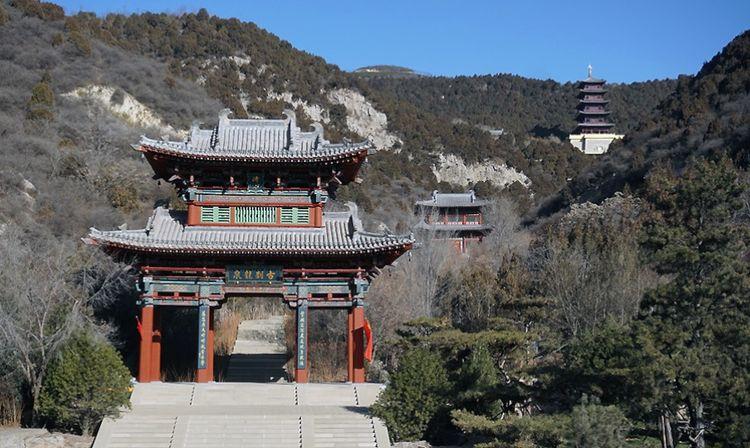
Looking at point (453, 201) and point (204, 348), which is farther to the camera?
point (453, 201)

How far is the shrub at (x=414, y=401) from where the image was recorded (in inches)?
771

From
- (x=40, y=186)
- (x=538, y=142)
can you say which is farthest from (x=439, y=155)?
(x=40, y=186)

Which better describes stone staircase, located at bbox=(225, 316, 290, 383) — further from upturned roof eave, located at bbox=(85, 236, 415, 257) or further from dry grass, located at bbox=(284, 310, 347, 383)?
upturned roof eave, located at bbox=(85, 236, 415, 257)

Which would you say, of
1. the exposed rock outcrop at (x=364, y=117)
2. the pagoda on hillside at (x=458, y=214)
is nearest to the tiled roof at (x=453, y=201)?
the pagoda on hillside at (x=458, y=214)

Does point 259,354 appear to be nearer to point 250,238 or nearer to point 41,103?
point 250,238

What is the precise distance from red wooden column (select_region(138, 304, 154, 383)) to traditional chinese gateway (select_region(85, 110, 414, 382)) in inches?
1.0

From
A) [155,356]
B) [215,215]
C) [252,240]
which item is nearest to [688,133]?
[252,240]

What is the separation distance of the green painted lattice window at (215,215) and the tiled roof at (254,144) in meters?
1.57

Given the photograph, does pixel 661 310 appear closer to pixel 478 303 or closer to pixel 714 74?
pixel 478 303

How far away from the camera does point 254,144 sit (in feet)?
80.3

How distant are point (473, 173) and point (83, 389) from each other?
2744 inches

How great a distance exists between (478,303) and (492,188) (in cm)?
4758

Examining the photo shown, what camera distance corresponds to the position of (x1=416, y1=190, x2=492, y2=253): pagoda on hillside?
64812 mm

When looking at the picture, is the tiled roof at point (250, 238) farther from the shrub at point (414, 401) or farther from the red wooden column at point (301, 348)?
the shrub at point (414, 401)
